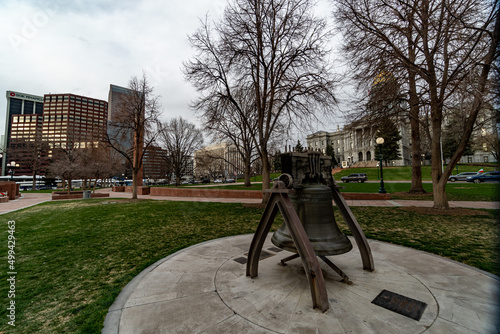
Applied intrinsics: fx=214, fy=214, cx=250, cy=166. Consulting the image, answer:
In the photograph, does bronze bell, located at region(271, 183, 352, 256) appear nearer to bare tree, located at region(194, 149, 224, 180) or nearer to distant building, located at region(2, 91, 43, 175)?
bare tree, located at region(194, 149, 224, 180)

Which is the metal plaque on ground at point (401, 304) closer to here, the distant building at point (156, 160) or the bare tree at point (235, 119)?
the bare tree at point (235, 119)

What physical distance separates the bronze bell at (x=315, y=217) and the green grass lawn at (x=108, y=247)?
1912 millimetres

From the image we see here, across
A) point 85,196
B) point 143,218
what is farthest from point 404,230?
point 85,196

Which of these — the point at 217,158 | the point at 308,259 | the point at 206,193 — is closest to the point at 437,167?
the point at 308,259

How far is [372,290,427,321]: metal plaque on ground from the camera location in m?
2.89

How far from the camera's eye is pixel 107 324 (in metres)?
2.81

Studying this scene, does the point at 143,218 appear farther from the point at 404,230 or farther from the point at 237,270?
the point at 404,230

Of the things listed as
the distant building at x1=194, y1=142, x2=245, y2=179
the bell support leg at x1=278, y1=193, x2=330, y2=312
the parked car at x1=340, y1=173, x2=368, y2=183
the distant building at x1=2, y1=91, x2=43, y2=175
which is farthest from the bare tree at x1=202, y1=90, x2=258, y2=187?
the distant building at x1=2, y1=91, x2=43, y2=175

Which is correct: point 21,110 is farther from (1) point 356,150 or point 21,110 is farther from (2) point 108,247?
(1) point 356,150

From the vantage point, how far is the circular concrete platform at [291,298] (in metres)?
2.68

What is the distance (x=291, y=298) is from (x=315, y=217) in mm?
1374

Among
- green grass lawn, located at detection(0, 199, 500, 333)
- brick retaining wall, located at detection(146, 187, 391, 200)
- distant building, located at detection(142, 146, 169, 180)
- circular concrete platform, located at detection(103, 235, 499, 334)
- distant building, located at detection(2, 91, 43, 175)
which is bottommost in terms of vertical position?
green grass lawn, located at detection(0, 199, 500, 333)

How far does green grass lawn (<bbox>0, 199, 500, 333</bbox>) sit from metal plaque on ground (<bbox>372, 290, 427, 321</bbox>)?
1.06m

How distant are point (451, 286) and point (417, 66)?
9.02 metres
